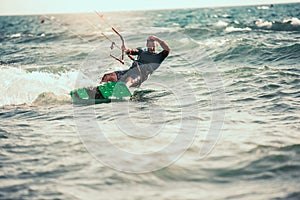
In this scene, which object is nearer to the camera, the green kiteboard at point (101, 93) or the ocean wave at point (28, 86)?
the green kiteboard at point (101, 93)

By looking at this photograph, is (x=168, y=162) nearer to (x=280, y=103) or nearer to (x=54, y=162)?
(x=54, y=162)

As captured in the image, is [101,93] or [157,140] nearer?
[157,140]

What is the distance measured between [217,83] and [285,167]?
7602 millimetres

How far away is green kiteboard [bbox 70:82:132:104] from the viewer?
34.6ft

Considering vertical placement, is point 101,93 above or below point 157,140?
above

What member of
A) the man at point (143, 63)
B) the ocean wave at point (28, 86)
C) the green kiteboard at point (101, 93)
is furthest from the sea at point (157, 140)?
the man at point (143, 63)

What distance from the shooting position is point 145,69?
1180 centimetres

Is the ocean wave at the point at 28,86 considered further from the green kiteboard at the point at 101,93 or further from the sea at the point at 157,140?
the green kiteboard at the point at 101,93

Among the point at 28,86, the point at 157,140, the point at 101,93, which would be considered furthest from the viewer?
the point at 28,86

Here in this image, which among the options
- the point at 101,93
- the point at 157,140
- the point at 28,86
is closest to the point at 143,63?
the point at 101,93

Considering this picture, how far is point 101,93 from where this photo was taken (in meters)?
10.7

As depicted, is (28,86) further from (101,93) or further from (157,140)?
(157,140)

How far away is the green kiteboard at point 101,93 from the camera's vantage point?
1056 centimetres

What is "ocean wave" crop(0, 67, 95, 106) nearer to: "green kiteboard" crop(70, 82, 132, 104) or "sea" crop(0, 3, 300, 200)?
"sea" crop(0, 3, 300, 200)
